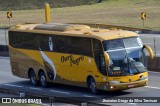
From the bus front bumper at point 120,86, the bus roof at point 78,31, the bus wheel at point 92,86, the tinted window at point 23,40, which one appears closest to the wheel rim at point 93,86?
the bus wheel at point 92,86

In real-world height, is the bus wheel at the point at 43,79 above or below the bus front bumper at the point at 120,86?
below

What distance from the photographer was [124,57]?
901 inches

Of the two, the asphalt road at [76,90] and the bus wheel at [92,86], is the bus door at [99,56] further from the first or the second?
the asphalt road at [76,90]

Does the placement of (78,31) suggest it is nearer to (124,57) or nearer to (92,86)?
(92,86)

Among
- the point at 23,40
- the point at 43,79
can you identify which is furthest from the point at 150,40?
the point at 43,79

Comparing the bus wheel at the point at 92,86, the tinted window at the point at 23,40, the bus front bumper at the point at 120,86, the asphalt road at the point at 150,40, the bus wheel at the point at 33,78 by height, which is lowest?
the asphalt road at the point at 150,40

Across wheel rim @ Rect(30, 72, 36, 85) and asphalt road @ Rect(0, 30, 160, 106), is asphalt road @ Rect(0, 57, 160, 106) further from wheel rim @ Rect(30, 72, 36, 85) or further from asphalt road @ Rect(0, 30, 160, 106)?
wheel rim @ Rect(30, 72, 36, 85)

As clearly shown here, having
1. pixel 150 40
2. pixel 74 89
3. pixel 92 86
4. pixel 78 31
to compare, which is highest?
pixel 78 31

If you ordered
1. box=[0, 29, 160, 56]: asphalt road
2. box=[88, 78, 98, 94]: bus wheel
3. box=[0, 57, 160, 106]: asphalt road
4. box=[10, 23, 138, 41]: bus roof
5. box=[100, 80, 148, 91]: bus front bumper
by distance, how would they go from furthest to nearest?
box=[0, 29, 160, 56]: asphalt road
box=[88, 78, 98, 94]: bus wheel
box=[10, 23, 138, 41]: bus roof
box=[0, 57, 160, 106]: asphalt road
box=[100, 80, 148, 91]: bus front bumper

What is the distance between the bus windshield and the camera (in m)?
22.7

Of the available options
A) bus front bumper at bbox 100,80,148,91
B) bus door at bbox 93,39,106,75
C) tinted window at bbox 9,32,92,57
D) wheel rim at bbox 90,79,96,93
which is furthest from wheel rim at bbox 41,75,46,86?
bus front bumper at bbox 100,80,148,91

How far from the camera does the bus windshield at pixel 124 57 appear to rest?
74.5 ft

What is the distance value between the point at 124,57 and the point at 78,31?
312 cm

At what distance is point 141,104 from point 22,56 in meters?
9.72
